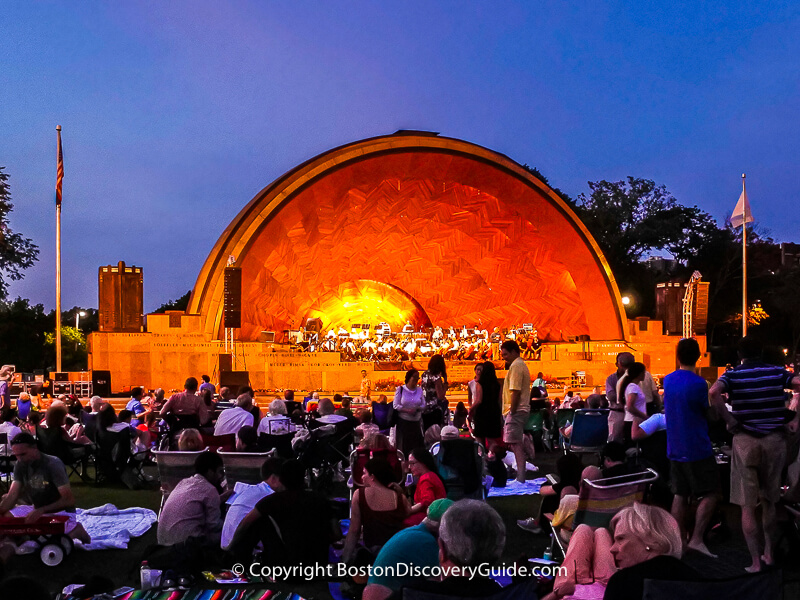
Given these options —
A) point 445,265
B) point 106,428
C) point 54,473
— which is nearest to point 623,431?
point 54,473

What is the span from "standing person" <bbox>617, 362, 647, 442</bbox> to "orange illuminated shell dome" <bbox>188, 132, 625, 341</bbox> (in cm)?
1861

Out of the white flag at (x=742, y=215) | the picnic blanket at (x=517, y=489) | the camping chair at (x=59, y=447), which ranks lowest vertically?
the picnic blanket at (x=517, y=489)

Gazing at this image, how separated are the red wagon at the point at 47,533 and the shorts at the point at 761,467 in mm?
4560

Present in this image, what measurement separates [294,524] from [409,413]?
4.59m

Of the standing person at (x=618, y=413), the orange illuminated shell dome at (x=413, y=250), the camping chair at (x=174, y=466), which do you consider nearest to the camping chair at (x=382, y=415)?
the standing person at (x=618, y=413)

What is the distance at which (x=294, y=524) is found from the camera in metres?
4.71

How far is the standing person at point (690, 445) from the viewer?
575cm

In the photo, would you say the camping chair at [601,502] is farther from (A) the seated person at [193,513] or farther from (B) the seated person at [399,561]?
(A) the seated person at [193,513]

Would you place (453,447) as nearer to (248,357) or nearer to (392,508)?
(392,508)

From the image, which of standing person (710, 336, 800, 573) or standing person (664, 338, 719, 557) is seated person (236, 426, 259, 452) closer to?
standing person (664, 338, 719, 557)

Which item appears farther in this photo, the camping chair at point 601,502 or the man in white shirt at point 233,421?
the man in white shirt at point 233,421

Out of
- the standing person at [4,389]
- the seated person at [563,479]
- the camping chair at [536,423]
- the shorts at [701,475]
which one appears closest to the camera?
the shorts at [701,475]

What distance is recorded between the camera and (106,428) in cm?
970

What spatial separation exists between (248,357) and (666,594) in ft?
67.5
